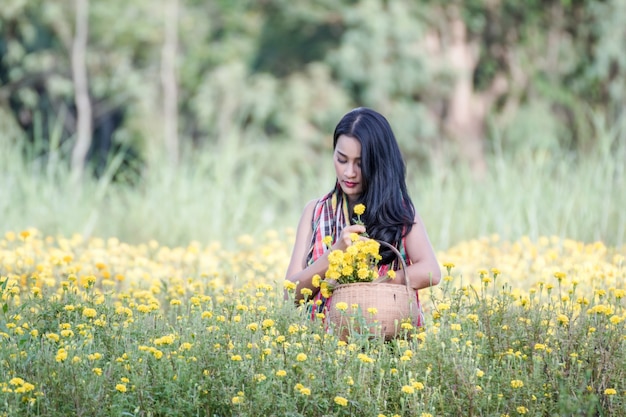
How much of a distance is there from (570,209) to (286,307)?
4664 mm

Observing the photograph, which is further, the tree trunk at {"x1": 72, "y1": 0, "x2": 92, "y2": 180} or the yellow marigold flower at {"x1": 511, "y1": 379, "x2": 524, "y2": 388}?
the tree trunk at {"x1": 72, "y1": 0, "x2": 92, "y2": 180}

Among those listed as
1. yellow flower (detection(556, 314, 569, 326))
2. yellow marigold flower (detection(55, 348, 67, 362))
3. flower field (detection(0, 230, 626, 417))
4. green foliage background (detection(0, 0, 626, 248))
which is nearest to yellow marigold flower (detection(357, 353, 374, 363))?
flower field (detection(0, 230, 626, 417))

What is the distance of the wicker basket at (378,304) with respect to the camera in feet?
11.5

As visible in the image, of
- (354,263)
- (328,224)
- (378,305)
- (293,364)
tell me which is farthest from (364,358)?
(328,224)

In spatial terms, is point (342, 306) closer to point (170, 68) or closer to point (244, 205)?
point (244, 205)

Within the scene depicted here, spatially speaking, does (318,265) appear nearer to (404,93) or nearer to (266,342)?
(266,342)

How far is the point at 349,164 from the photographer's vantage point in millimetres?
3900

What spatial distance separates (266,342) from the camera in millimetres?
3244

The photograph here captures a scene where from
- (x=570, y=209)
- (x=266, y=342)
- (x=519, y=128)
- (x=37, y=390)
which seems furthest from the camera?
(x=519, y=128)

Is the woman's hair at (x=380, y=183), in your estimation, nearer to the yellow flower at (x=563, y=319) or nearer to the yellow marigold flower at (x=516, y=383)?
the yellow flower at (x=563, y=319)

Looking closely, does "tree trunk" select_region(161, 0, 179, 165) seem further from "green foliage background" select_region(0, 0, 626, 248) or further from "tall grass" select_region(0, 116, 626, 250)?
"tall grass" select_region(0, 116, 626, 250)

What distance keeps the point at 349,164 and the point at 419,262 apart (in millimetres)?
496

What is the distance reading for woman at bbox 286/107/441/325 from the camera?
12.5ft

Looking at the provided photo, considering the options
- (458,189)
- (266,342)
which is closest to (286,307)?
(266,342)
